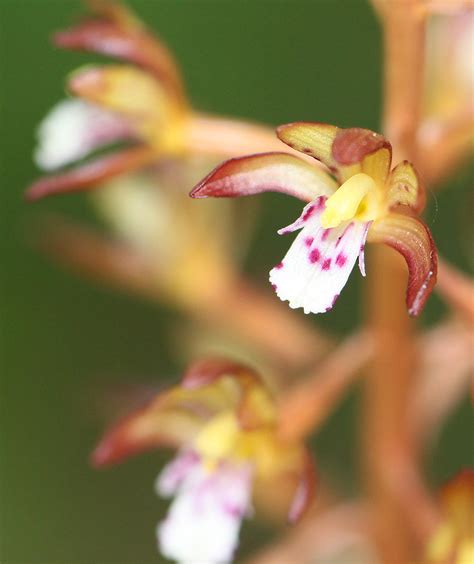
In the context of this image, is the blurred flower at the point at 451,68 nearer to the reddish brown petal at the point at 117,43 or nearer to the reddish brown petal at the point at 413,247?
the reddish brown petal at the point at 117,43

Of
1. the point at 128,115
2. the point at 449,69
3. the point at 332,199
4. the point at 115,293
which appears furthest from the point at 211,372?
the point at 115,293

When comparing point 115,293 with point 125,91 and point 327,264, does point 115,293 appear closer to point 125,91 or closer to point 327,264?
point 125,91

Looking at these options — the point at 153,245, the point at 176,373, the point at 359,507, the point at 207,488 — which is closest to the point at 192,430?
the point at 207,488

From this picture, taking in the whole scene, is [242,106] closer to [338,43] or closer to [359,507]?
[338,43]

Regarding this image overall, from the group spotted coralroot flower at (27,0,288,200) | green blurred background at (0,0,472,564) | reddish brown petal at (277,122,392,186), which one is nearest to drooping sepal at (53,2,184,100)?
spotted coralroot flower at (27,0,288,200)

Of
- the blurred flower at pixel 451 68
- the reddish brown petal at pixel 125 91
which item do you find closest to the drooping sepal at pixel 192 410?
the reddish brown petal at pixel 125 91

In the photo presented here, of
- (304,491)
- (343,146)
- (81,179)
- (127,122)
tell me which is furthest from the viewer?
(127,122)
